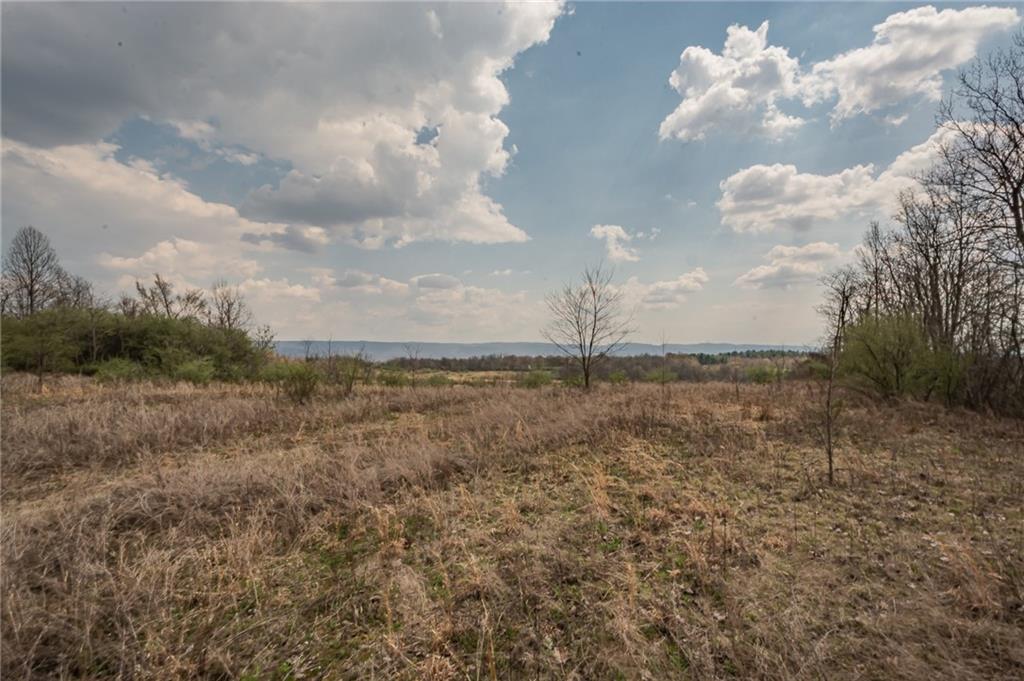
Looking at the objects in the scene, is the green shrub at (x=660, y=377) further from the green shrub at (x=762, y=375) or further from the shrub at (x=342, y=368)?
the shrub at (x=342, y=368)

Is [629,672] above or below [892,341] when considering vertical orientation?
below

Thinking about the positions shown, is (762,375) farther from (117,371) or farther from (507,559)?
(117,371)

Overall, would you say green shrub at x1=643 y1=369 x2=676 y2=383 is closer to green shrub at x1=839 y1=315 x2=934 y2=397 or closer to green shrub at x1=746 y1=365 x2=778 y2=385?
green shrub at x1=746 y1=365 x2=778 y2=385

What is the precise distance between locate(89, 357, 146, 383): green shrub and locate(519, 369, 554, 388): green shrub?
1693 cm

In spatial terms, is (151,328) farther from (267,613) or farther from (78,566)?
(267,613)

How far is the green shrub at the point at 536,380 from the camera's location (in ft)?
66.0

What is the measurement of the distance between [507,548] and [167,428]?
8279 mm

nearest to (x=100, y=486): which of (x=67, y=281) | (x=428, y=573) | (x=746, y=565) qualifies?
(x=428, y=573)

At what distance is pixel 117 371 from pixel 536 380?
18.8m

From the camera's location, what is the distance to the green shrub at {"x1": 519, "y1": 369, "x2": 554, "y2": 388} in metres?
20.1

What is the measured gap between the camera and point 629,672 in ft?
8.52

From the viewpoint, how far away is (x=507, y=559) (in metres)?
3.99

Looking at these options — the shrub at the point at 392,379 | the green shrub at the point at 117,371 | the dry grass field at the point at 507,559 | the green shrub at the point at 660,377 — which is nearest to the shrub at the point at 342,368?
the shrub at the point at 392,379

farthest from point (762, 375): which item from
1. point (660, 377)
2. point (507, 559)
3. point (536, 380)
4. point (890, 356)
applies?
point (507, 559)
